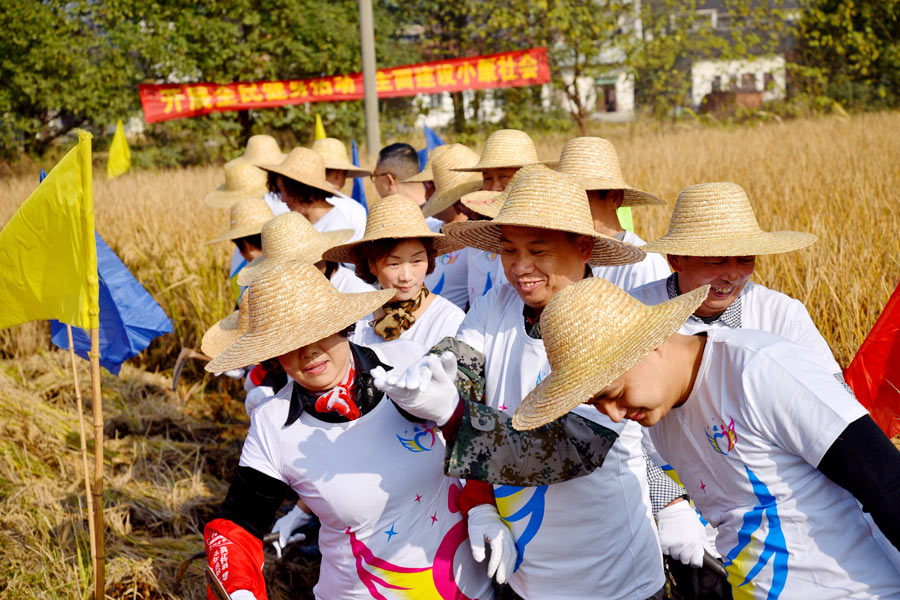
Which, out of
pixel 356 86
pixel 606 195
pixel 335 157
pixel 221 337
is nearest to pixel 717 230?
pixel 606 195

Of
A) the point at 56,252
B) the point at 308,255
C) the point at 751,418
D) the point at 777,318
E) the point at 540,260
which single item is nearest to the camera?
the point at 751,418

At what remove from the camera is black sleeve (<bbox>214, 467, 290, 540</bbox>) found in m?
1.96

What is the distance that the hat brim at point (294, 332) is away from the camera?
1.84m

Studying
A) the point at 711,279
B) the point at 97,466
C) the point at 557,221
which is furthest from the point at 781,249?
the point at 97,466

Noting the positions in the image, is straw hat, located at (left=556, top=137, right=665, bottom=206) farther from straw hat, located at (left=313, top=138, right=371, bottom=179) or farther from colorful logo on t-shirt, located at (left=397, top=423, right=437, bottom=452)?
straw hat, located at (left=313, top=138, right=371, bottom=179)

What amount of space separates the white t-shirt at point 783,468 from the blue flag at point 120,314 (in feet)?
9.16

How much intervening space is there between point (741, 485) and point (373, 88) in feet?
26.6

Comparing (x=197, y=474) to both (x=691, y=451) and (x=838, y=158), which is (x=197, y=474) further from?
(x=838, y=158)

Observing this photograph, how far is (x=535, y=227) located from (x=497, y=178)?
1907 millimetres

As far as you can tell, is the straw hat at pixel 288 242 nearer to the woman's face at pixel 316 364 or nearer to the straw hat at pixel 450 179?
the straw hat at pixel 450 179

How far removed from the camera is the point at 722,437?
56.8 inches

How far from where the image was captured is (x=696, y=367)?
1.49 m

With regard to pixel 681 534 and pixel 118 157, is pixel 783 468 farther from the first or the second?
pixel 118 157

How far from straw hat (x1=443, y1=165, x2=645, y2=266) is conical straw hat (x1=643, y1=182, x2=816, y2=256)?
0.98ft
